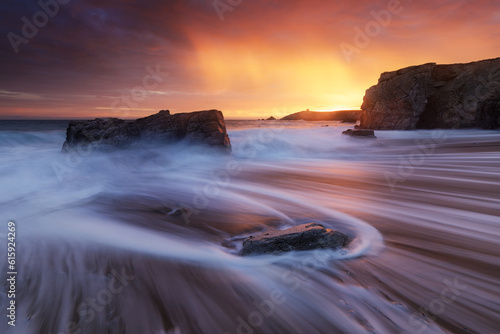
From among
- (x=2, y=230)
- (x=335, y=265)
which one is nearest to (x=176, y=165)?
(x=2, y=230)

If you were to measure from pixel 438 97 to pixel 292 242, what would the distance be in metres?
33.3

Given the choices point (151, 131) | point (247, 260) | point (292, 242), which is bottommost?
point (247, 260)

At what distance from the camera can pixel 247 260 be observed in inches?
118

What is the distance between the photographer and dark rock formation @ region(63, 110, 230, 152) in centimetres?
1244

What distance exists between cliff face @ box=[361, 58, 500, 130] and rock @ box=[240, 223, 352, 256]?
2986 centimetres

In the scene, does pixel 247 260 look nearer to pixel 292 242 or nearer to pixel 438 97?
pixel 292 242

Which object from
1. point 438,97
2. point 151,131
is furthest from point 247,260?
point 438,97

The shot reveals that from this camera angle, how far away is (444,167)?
30.0 ft

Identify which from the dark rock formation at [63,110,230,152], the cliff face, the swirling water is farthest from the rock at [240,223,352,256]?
the cliff face

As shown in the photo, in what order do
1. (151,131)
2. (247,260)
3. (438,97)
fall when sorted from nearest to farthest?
(247,260)
(151,131)
(438,97)

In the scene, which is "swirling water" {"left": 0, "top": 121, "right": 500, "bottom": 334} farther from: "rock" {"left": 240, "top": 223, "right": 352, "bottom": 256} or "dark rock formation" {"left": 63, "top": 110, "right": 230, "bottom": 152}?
"dark rock formation" {"left": 63, "top": 110, "right": 230, "bottom": 152}

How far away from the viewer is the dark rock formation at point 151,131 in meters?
12.4

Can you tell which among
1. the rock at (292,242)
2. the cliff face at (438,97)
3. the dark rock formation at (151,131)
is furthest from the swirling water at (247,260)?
the cliff face at (438,97)

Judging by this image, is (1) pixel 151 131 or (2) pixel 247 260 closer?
(2) pixel 247 260
